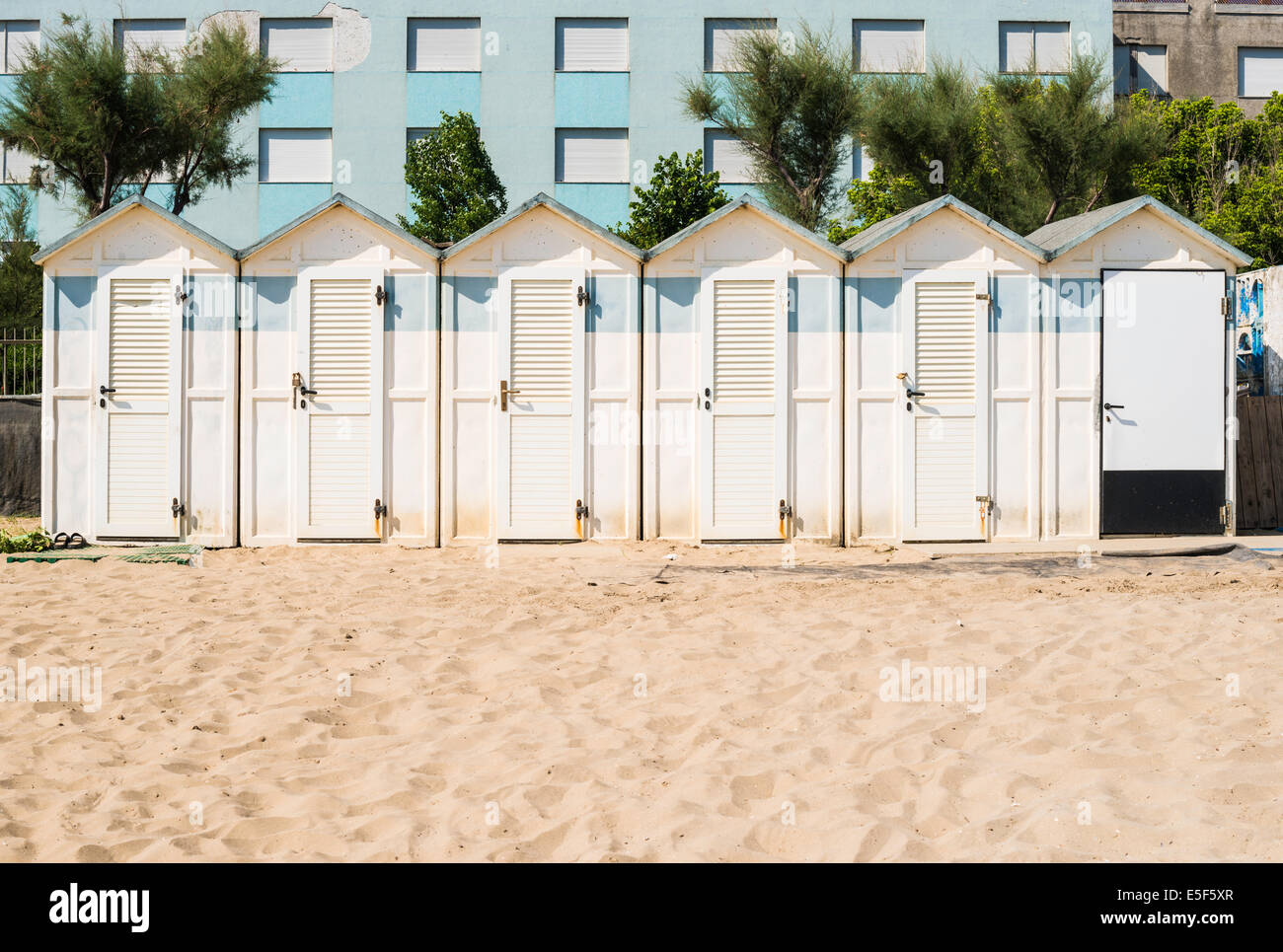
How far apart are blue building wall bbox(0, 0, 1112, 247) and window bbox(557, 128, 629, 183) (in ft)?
0.77

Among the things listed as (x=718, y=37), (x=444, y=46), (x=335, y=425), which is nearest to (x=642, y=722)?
(x=335, y=425)

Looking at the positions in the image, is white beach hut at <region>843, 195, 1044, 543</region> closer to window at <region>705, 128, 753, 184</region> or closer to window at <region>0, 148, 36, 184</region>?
window at <region>705, 128, 753, 184</region>

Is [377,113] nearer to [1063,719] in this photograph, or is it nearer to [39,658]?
[39,658]

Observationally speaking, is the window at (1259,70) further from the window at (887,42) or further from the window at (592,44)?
the window at (592,44)

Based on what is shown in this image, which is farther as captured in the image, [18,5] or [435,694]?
[18,5]

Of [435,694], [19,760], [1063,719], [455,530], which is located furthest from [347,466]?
[1063,719]

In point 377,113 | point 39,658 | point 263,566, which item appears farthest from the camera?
point 377,113

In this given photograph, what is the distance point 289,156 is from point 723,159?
11.5m

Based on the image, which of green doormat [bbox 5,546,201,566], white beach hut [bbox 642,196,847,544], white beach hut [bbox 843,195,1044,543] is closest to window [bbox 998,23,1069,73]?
white beach hut [bbox 843,195,1044,543]

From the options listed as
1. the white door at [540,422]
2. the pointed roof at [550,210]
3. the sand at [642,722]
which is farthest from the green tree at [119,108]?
the sand at [642,722]

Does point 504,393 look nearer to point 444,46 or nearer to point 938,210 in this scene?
point 938,210

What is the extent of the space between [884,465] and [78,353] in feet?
26.4

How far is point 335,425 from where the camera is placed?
11.4 metres
